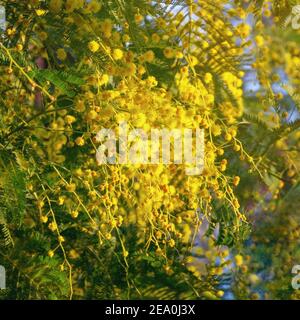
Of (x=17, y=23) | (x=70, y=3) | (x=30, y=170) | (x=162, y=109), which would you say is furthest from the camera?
(x=17, y=23)

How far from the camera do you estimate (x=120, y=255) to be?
2113mm

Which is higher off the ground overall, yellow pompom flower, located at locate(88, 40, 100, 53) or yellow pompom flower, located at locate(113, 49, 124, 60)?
yellow pompom flower, located at locate(88, 40, 100, 53)

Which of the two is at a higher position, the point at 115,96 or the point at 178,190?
the point at 115,96

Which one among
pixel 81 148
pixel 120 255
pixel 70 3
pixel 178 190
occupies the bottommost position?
pixel 120 255

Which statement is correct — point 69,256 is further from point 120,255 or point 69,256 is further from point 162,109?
point 162,109

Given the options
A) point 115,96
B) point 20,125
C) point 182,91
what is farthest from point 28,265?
point 182,91

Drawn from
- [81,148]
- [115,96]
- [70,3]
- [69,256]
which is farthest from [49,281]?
[70,3]

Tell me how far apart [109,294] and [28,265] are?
33 centimetres

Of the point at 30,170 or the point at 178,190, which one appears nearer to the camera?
the point at 30,170

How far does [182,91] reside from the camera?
80.1 inches

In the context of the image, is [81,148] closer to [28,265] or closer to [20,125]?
[20,125]

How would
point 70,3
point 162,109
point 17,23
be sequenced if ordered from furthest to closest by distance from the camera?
point 17,23 < point 162,109 < point 70,3

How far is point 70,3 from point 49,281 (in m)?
0.80

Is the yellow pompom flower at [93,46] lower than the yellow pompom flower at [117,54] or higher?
higher
